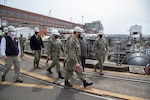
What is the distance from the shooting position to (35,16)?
64062 mm

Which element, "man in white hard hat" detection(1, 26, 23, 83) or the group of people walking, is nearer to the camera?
the group of people walking

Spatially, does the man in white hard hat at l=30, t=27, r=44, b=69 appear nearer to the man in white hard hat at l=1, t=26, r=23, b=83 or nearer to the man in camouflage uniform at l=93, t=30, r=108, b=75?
the man in white hard hat at l=1, t=26, r=23, b=83

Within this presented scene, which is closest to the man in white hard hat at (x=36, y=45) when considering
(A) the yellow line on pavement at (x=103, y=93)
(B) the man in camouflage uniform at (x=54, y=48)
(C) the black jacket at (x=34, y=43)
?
(C) the black jacket at (x=34, y=43)

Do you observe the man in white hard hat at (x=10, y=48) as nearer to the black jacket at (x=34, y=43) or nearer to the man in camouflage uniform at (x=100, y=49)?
the black jacket at (x=34, y=43)

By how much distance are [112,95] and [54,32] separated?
3616mm

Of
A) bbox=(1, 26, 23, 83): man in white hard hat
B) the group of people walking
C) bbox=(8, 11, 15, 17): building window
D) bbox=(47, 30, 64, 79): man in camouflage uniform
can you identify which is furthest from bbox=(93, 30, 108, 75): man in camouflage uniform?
bbox=(8, 11, 15, 17): building window

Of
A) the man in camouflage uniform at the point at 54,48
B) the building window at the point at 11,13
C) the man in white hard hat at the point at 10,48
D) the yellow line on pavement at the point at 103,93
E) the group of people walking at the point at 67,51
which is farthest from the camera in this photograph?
the building window at the point at 11,13

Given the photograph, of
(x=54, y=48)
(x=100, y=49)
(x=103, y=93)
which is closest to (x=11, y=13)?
(x=54, y=48)

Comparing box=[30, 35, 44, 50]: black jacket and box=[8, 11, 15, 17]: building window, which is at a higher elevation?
box=[8, 11, 15, 17]: building window

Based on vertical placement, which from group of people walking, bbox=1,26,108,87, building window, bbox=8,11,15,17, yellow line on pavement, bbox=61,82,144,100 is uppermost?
building window, bbox=8,11,15,17

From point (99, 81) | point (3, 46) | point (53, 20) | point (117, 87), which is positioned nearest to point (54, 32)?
point (3, 46)

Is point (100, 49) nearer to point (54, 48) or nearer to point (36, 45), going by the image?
point (54, 48)

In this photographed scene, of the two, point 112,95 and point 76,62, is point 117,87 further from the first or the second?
point 76,62

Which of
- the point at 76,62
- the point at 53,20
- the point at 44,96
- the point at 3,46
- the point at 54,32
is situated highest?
the point at 53,20
